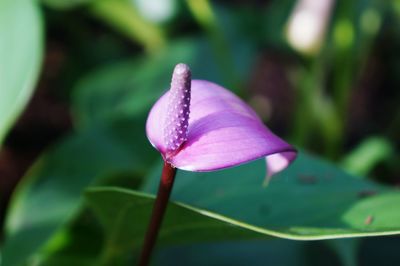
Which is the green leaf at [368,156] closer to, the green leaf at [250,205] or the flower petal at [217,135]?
the green leaf at [250,205]

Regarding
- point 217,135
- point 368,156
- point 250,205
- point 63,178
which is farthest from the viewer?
point 368,156

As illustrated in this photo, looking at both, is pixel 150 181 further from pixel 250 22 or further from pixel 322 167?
pixel 250 22

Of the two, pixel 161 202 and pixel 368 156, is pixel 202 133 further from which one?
pixel 368 156

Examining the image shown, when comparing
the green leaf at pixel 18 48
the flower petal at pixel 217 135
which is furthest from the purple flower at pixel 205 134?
the green leaf at pixel 18 48

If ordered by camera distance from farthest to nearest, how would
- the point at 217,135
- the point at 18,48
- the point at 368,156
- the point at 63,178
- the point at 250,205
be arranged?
the point at 368,156 < the point at 63,178 < the point at 18,48 < the point at 250,205 < the point at 217,135

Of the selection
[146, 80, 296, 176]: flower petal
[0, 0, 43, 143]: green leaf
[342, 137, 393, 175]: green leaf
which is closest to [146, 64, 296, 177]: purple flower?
[146, 80, 296, 176]: flower petal

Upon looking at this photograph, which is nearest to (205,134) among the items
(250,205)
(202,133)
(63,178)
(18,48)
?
(202,133)

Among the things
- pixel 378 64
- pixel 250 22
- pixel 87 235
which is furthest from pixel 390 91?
pixel 87 235
